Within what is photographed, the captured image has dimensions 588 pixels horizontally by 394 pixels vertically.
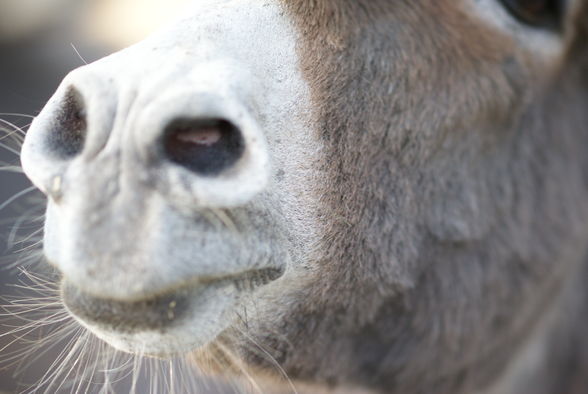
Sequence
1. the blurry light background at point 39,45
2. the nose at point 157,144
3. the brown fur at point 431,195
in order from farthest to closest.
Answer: the blurry light background at point 39,45 → the brown fur at point 431,195 → the nose at point 157,144

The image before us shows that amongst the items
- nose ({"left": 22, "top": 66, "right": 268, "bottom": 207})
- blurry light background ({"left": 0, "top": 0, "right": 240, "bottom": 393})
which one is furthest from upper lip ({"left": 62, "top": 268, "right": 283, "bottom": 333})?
blurry light background ({"left": 0, "top": 0, "right": 240, "bottom": 393})

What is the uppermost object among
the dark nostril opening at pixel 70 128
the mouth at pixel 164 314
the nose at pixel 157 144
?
the nose at pixel 157 144

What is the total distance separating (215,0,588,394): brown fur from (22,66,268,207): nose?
27 cm

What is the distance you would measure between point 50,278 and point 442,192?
3.03 ft

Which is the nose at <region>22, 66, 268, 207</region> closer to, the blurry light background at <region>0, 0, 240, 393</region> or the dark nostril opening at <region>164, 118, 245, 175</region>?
the dark nostril opening at <region>164, 118, 245, 175</region>

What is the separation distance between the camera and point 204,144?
0.96m

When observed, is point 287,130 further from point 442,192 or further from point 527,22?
point 527,22

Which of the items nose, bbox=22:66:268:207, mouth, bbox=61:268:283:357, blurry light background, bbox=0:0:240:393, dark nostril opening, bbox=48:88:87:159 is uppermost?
nose, bbox=22:66:268:207

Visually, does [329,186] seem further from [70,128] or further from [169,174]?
[70,128]

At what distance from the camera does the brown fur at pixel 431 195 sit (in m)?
1.24

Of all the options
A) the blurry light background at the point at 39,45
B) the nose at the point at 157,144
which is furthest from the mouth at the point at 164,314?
the blurry light background at the point at 39,45

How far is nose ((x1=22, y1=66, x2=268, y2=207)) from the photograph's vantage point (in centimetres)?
91

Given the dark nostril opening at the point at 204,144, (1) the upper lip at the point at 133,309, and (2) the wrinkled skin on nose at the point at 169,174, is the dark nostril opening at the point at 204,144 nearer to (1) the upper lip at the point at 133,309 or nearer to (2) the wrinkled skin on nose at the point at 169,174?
(2) the wrinkled skin on nose at the point at 169,174

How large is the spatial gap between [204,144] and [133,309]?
0.29 meters
